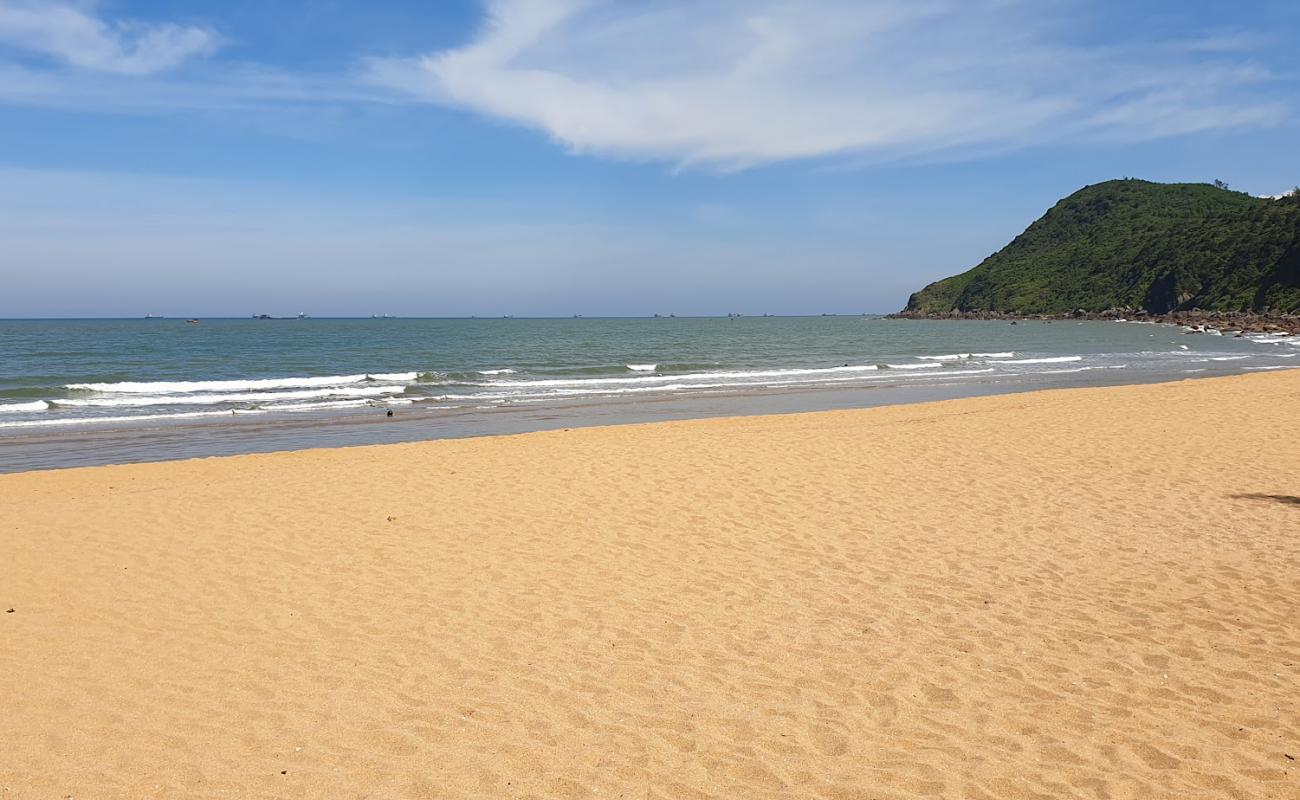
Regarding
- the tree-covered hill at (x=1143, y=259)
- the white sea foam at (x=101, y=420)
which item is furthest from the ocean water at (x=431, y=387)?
the tree-covered hill at (x=1143, y=259)

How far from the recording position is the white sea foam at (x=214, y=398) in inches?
985

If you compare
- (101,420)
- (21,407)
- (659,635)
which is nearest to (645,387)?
(101,420)

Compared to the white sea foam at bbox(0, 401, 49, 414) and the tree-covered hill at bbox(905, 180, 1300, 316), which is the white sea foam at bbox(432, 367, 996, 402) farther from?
the tree-covered hill at bbox(905, 180, 1300, 316)

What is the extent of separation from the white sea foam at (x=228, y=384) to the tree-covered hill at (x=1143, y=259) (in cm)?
8596

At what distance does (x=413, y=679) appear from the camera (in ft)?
17.1

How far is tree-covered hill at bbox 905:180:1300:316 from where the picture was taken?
93.9 metres

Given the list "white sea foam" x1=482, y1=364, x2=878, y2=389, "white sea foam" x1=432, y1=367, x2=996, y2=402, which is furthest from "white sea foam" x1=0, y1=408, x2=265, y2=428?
"white sea foam" x1=482, y1=364, x2=878, y2=389

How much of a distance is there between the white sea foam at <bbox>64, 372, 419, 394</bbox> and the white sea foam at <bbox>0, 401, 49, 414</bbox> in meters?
3.60

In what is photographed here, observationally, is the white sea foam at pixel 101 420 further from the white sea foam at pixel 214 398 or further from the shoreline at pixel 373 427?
the white sea foam at pixel 214 398

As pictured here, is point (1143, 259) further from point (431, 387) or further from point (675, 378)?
point (431, 387)

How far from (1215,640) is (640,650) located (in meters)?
3.72

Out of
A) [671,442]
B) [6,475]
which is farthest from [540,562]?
[6,475]

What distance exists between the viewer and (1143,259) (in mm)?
123062

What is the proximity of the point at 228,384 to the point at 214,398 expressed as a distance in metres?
4.45
